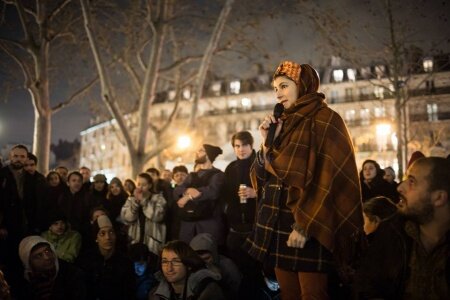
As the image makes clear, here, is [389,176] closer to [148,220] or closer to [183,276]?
[148,220]

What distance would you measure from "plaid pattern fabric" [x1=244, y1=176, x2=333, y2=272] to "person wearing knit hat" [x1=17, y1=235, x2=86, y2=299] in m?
2.63

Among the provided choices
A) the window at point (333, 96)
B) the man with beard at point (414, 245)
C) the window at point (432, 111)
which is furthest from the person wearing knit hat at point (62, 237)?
the window at point (333, 96)

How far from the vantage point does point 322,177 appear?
8.60 feet

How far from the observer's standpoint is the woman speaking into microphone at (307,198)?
8.50ft

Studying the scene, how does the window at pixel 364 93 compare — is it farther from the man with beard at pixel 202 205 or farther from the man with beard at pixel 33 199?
the man with beard at pixel 33 199

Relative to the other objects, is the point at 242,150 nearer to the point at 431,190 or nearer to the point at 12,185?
the point at 431,190

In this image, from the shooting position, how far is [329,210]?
2.57 metres

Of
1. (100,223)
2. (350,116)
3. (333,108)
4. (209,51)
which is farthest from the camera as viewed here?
(333,108)

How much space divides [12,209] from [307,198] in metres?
5.16

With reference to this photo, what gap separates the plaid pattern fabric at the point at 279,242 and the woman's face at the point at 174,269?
1.52 m

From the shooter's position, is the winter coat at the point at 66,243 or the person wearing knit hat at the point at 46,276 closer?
the person wearing knit hat at the point at 46,276

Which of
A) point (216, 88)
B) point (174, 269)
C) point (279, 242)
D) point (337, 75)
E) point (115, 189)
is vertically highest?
point (337, 75)

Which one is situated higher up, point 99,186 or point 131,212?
point 99,186

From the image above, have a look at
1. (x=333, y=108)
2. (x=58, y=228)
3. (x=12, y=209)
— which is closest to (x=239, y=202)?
(x=58, y=228)
